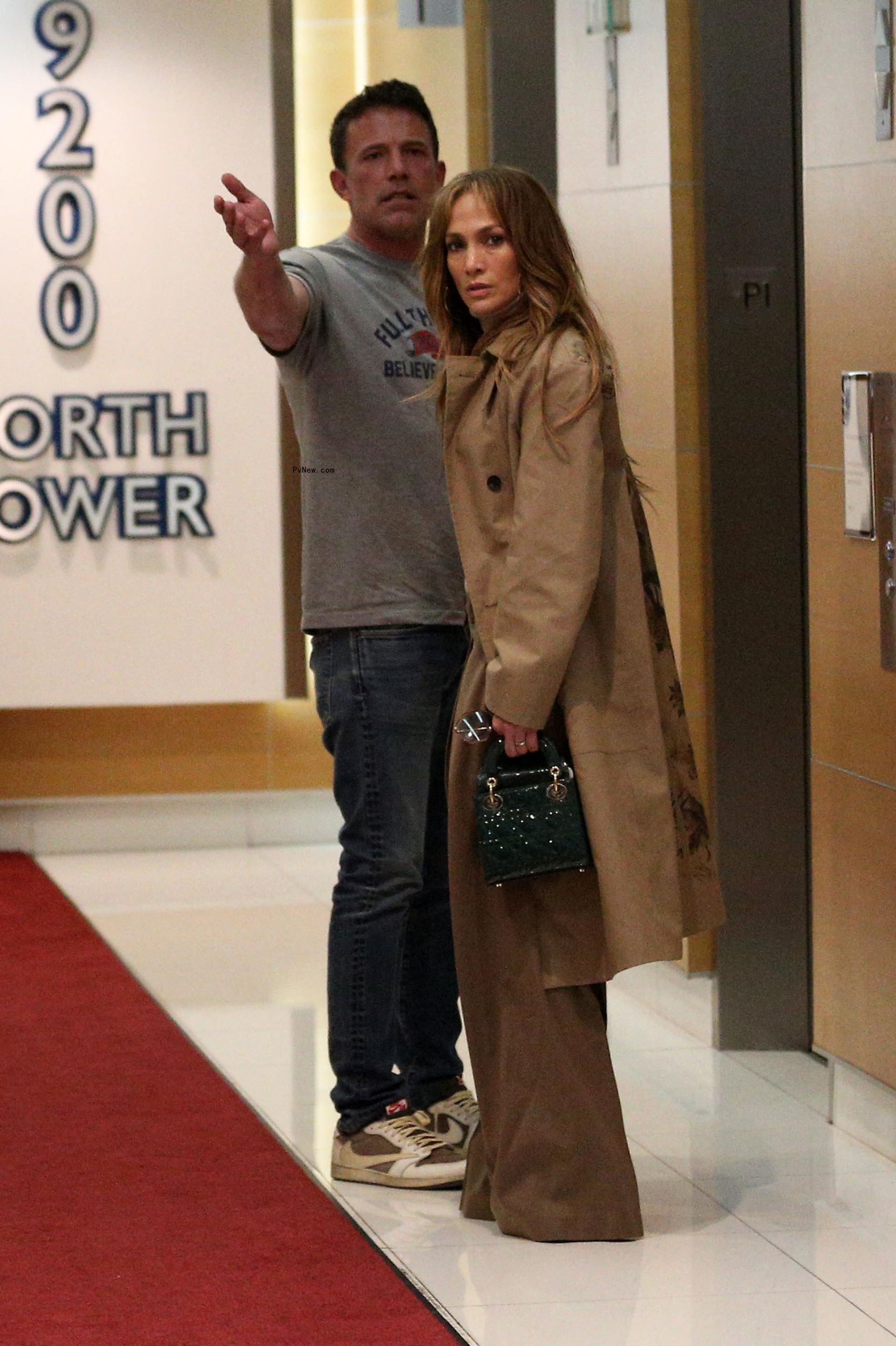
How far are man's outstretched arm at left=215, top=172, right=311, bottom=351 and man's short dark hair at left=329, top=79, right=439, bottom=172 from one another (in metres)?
0.34

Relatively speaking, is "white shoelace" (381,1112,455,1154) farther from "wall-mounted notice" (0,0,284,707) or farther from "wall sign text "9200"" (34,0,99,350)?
"wall sign text "9200"" (34,0,99,350)

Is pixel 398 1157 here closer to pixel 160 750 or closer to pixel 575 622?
pixel 575 622

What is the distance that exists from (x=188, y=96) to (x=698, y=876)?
4139 millimetres

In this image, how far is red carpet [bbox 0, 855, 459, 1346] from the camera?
9.59 ft

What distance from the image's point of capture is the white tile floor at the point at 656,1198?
2.97 meters

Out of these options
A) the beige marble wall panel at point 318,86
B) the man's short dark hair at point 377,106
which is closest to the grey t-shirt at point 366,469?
the man's short dark hair at point 377,106

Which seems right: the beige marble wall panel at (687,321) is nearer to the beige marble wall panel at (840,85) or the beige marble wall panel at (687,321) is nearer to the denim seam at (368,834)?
the beige marble wall panel at (840,85)

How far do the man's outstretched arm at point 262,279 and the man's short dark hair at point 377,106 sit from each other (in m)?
0.34

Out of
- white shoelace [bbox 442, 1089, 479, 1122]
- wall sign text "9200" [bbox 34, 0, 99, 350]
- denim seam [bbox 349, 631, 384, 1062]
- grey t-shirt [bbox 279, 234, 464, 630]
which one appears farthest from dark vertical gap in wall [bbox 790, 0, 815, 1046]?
wall sign text "9200" [bbox 34, 0, 99, 350]

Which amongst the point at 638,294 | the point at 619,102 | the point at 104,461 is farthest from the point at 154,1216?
the point at 104,461

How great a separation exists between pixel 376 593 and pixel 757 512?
1.18 m

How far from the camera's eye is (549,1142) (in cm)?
320

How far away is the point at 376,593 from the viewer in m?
3.57

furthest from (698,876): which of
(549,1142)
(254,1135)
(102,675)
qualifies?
(102,675)
